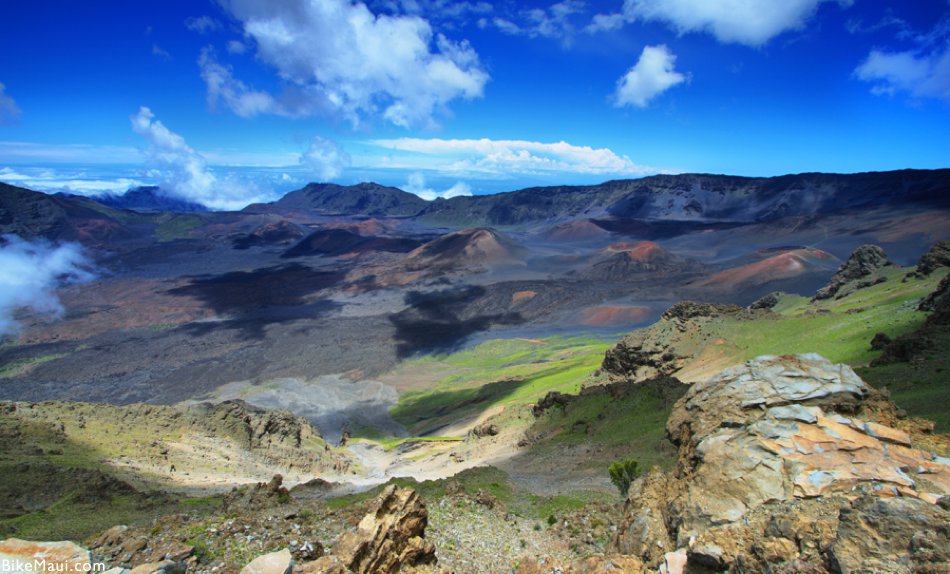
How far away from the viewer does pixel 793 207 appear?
16000cm

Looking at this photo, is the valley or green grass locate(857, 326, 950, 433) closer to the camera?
the valley

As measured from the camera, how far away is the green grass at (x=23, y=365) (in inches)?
2656

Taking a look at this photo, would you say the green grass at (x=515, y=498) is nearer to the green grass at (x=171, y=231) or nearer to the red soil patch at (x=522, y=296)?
A: the red soil patch at (x=522, y=296)

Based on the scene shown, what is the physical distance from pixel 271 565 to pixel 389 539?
7.00 feet

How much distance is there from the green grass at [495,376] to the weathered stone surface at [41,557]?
112 feet

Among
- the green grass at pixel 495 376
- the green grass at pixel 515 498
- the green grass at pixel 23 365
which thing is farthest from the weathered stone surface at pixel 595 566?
the green grass at pixel 23 365

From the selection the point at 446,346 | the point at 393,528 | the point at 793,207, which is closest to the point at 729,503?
the point at 393,528

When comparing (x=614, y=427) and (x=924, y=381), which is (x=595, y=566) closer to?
(x=924, y=381)

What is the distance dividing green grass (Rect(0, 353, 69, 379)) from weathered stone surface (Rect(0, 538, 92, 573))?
81640 millimetres

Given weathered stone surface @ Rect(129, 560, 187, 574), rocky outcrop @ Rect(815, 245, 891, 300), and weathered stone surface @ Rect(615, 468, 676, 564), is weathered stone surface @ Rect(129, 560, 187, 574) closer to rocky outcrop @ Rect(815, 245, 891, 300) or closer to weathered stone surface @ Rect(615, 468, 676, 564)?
weathered stone surface @ Rect(615, 468, 676, 564)

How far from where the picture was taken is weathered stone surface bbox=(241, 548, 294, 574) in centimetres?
673

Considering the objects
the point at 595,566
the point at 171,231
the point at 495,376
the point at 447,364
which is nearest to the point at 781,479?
the point at 595,566

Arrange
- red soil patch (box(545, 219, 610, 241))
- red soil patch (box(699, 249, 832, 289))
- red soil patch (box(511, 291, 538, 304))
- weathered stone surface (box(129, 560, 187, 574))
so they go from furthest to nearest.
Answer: red soil patch (box(545, 219, 610, 241))
red soil patch (box(511, 291, 538, 304))
red soil patch (box(699, 249, 832, 289))
weathered stone surface (box(129, 560, 187, 574))

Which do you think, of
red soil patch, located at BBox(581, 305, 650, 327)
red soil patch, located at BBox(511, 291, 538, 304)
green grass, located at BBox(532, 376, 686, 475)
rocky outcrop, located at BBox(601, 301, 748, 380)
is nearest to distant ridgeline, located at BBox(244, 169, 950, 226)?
red soil patch, located at BBox(581, 305, 650, 327)
